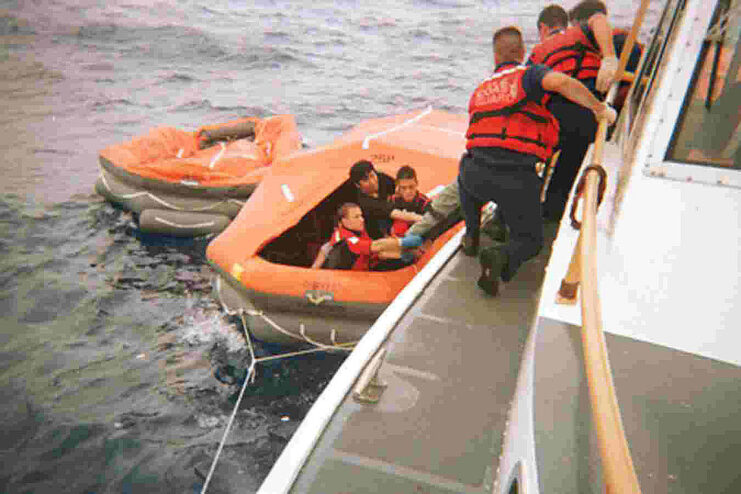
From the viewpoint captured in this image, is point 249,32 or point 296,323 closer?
point 296,323

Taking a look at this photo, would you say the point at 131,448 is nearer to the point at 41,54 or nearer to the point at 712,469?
the point at 712,469

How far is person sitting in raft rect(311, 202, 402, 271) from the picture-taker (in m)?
Answer: 4.12

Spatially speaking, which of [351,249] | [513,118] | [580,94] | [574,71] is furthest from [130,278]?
[580,94]

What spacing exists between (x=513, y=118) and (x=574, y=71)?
1180 millimetres

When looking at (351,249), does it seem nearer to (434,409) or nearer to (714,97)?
(434,409)

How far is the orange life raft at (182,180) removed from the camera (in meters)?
6.98

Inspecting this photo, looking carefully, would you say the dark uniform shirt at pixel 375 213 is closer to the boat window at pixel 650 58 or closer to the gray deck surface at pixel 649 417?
the boat window at pixel 650 58

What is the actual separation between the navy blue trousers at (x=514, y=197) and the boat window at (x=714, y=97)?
0.84 metres

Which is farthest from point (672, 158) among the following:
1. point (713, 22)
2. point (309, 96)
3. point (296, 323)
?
point (309, 96)

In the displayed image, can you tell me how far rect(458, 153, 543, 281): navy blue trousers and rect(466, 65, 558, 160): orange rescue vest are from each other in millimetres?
119

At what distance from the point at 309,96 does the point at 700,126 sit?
15.7m

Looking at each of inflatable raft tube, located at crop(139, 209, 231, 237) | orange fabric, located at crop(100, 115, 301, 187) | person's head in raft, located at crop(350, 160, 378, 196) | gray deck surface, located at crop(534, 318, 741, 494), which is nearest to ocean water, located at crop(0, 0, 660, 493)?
inflatable raft tube, located at crop(139, 209, 231, 237)

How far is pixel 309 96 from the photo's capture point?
53.5 ft

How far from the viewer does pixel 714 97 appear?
1829mm
